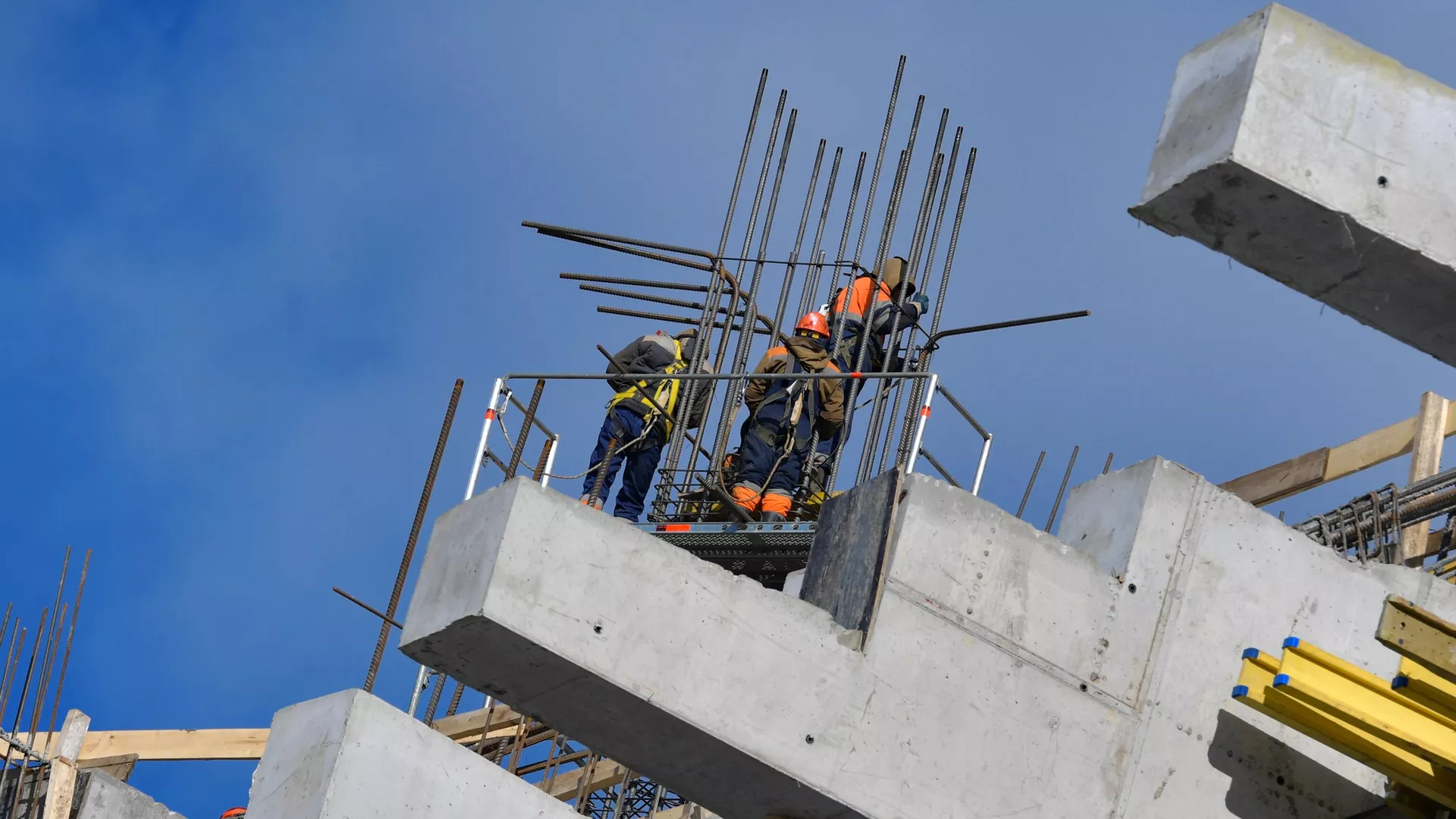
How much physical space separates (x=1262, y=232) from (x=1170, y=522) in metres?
1.93

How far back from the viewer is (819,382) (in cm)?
1519

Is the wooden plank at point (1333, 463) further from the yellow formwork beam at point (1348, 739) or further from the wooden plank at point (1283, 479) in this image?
the yellow formwork beam at point (1348, 739)

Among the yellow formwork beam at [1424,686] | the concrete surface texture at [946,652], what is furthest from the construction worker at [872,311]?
the yellow formwork beam at [1424,686]

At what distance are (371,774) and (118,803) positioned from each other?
689cm

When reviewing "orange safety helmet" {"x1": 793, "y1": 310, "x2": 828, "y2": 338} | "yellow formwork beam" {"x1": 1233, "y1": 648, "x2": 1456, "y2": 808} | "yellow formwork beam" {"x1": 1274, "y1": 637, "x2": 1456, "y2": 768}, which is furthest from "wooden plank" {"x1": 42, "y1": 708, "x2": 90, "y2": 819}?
"yellow formwork beam" {"x1": 1274, "y1": 637, "x2": 1456, "y2": 768}

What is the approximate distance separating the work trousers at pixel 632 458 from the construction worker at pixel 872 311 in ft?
5.48

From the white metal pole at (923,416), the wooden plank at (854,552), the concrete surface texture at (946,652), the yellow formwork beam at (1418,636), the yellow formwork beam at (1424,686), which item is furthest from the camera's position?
the white metal pole at (923,416)

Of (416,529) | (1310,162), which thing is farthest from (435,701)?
(1310,162)

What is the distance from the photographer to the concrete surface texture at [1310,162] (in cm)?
771

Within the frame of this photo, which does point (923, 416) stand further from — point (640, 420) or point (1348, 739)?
point (1348, 739)

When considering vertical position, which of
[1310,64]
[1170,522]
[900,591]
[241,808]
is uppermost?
[1310,64]

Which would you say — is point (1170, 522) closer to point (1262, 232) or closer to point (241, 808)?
point (1262, 232)

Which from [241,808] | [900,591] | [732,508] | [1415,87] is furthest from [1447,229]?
[241,808]

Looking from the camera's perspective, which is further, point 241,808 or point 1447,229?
point 241,808
